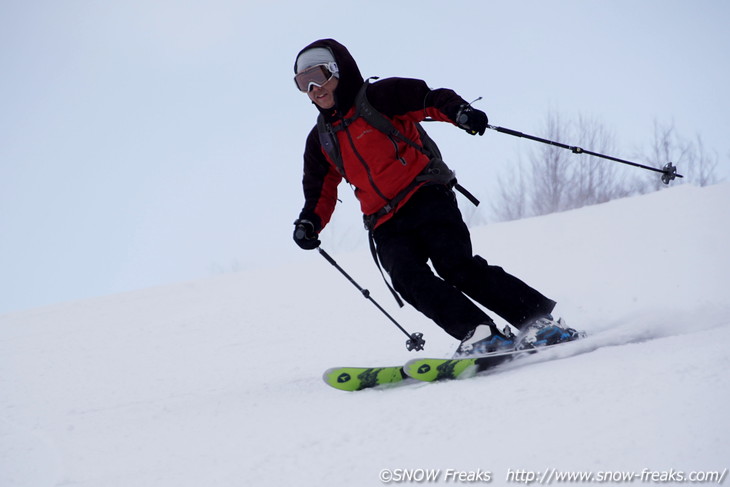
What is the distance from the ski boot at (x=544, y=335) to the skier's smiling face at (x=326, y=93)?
1825 mm

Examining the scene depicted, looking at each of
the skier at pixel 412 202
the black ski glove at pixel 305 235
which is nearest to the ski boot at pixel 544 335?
the skier at pixel 412 202

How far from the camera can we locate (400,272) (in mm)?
3844

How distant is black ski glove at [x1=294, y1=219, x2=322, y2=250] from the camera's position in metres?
4.20

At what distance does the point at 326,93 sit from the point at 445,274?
1.34 meters

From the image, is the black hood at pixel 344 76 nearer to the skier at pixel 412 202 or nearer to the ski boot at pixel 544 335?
the skier at pixel 412 202

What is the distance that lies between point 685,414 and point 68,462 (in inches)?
106

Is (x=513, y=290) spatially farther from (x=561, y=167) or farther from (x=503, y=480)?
(x=561, y=167)

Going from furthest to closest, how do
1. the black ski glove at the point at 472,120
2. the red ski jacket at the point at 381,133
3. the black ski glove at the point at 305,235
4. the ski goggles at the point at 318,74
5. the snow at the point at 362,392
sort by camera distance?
the black ski glove at the point at 305,235
the ski goggles at the point at 318,74
the red ski jacket at the point at 381,133
the black ski glove at the point at 472,120
the snow at the point at 362,392

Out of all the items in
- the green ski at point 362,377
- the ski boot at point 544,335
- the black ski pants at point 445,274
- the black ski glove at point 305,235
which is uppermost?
the black ski glove at point 305,235

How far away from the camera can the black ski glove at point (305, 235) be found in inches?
165

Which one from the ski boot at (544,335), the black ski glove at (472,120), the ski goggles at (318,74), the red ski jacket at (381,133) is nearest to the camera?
the black ski glove at (472,120)

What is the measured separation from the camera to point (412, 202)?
397cm


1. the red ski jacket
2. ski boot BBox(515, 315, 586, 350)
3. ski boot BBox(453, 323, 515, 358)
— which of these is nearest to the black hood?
the red ski jacket

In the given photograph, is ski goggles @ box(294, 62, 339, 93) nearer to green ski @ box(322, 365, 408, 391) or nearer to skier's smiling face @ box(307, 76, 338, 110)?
skier's smiling face @ box(307, 76, 338, 110)
